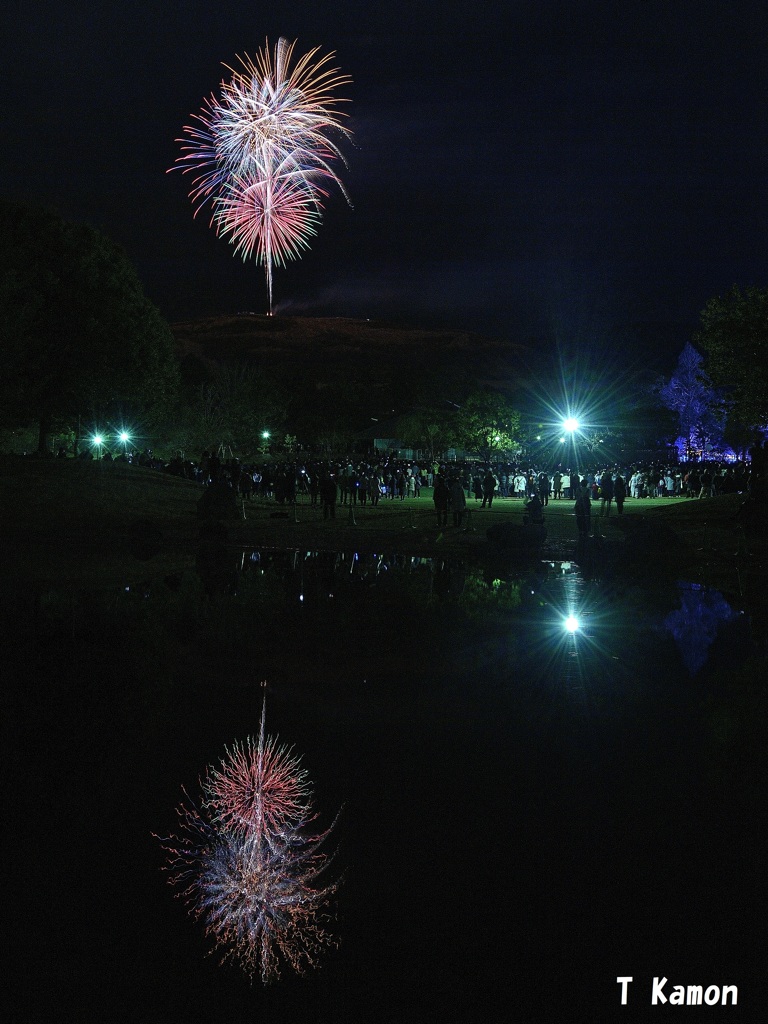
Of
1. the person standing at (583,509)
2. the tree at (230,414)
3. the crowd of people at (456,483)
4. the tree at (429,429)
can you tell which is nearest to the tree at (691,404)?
the tree at (429,429)

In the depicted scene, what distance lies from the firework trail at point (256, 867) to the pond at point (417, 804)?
114 mm

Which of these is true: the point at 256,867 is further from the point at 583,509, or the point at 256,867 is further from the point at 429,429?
the point at 429,429

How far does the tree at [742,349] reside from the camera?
119 ft

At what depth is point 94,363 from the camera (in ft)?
166

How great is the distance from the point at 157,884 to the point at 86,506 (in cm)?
3029

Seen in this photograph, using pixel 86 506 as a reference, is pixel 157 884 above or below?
below

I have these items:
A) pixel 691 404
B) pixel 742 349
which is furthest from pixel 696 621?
pixel 691 404

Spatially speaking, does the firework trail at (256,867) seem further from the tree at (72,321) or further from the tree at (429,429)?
the tree at (429,429)

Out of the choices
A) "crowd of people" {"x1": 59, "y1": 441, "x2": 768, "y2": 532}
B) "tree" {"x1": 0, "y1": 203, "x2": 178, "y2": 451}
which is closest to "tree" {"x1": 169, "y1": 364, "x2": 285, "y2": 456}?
"crowd of people" {"x1": 59, "y1": 441, "x2": 768, "y2": 532}

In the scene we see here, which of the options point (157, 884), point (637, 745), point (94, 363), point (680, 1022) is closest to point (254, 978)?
point (157, 884)

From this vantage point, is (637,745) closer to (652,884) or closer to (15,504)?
(652,884)

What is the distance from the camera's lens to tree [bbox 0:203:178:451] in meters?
47.5

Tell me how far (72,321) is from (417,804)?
48115 millimetres

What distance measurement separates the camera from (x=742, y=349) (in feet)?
122
